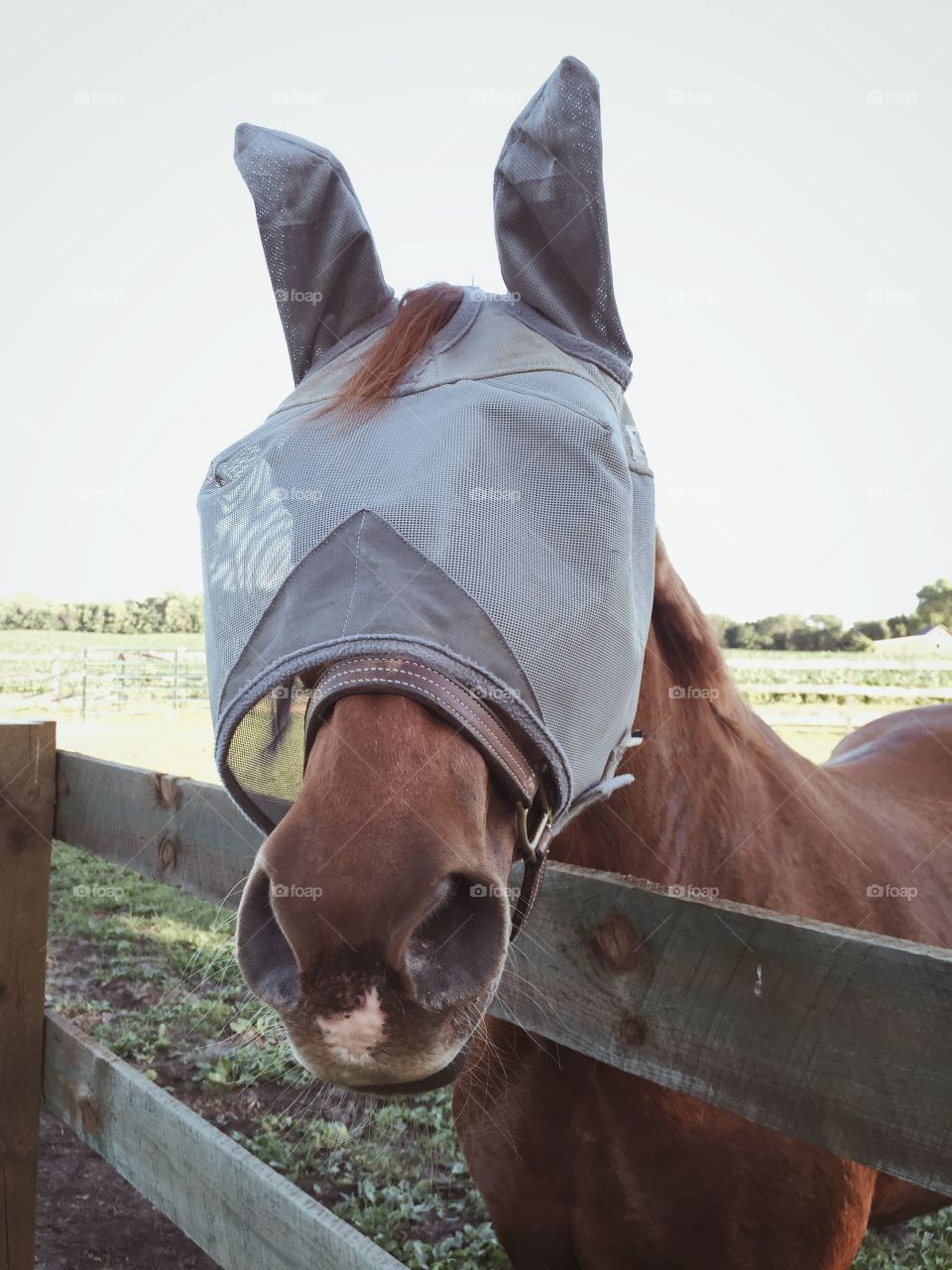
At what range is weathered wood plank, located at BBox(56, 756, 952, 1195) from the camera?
1.12 m

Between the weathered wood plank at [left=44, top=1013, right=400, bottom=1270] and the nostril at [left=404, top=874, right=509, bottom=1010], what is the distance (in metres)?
0.48

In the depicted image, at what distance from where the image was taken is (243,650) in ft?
5.06

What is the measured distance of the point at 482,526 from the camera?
4.88 feet

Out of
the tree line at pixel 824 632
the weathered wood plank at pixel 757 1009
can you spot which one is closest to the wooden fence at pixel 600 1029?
the weathered wood plank at pixel 757 1009

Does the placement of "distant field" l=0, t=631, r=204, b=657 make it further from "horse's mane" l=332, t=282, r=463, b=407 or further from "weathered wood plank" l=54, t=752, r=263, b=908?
"horse's mane" l=332, t=282, r=463, b=407

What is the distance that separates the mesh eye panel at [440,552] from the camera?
4.74 ft

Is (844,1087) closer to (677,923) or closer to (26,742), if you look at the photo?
(677,923)

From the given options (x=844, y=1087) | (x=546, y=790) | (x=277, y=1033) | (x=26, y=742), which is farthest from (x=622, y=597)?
(x=26, y=742)

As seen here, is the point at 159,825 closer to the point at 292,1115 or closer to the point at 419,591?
the point at 419,591

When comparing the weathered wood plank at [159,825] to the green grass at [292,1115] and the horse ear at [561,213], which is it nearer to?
the green grass at [292,1115]

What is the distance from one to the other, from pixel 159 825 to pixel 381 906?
1523mm

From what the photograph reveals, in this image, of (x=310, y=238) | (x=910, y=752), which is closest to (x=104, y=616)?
(x=910, y=752)

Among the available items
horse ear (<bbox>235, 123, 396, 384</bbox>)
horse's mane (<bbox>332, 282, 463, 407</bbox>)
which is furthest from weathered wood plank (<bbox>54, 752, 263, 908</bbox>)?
horse ear (<bbox>235, 123, 396, 384</bbox>)

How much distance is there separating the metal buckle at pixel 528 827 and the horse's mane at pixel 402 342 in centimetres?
75
